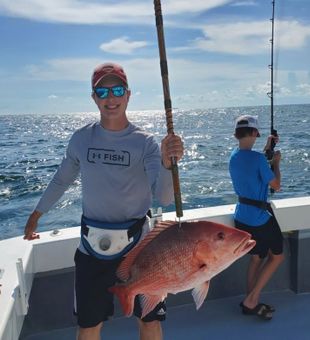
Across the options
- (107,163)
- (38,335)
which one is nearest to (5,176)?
(38,335)

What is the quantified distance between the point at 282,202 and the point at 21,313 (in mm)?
2269

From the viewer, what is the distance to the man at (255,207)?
318cm

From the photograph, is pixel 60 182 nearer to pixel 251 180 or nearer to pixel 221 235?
pixel 221 235

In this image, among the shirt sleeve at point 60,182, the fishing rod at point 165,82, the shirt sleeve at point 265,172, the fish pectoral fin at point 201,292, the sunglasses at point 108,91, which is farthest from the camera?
the shirt sleeve at point 265,172

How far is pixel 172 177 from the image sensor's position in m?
1.87

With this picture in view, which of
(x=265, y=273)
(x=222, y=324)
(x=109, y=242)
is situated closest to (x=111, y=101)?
(x=109, y=242)

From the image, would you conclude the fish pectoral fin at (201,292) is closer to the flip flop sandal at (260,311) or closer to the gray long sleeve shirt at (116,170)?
the gray long sleeve shirt at (116,170)

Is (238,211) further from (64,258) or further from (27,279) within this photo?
(27,279)

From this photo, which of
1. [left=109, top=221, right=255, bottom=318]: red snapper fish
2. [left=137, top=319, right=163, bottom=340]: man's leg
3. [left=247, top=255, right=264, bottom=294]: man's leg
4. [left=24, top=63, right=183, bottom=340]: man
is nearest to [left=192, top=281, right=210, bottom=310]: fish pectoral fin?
[left=109, top=221, right=255, bottom=318]: red snapper fish

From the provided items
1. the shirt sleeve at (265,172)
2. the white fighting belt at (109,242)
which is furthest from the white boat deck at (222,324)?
the white fighting belt at (109,242)

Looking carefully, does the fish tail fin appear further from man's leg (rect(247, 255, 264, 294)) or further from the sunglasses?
man's leg (rect(247, 255, 264, 294))

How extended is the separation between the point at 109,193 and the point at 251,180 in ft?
4.44

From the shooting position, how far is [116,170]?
2.21m

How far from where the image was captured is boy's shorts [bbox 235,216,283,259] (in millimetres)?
3215
